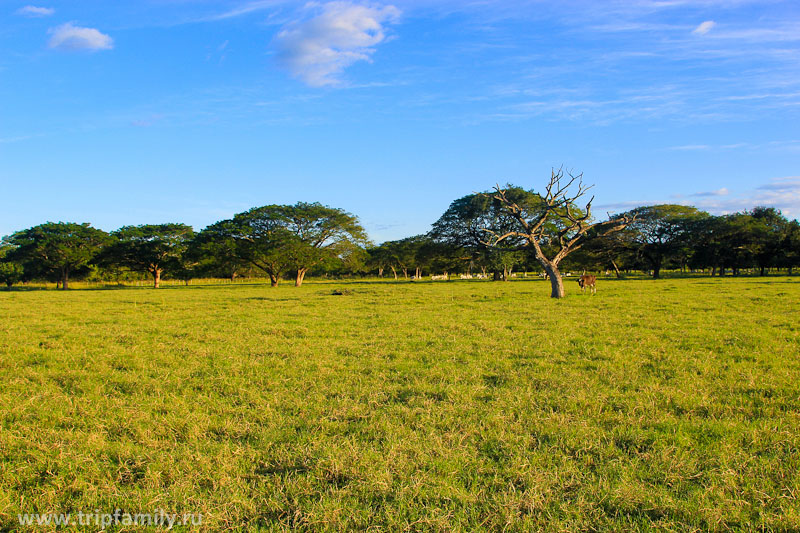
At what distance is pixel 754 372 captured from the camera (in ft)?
22.4

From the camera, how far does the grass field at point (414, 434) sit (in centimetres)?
321

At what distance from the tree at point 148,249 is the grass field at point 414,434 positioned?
5520cm

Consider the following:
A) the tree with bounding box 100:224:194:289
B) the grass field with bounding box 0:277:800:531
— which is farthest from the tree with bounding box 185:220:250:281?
the grass field with bounding box 0:277:800:531

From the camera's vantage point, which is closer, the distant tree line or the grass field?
the grass field

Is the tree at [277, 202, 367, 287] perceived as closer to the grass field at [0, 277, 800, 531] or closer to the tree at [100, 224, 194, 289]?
the tree at [100, 224, 194, 289]

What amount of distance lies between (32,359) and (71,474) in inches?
257

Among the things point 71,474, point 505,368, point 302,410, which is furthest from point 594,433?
point 71,474

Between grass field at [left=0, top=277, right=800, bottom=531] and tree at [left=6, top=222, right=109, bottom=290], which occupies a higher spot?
tree at [left=6, top=222, right=109, bottom=290]

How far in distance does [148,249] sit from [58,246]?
10.4 m

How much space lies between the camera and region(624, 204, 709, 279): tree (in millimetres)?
59031

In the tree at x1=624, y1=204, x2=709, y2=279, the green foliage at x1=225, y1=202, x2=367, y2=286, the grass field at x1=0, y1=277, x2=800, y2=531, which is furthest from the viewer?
the tree at x1=624, y1=204, x2=709, y2=279

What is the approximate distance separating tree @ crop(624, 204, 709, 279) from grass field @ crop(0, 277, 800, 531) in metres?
56.2

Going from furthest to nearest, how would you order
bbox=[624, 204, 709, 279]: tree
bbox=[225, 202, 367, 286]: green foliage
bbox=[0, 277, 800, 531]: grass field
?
bbox=[624, 204, 709, 279]: tree
bbox=[225, 202, 367, 286]: green foliage
bbox=[0, 277, 800, 531]: grass field

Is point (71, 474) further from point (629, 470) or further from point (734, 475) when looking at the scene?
point (734, 475)
